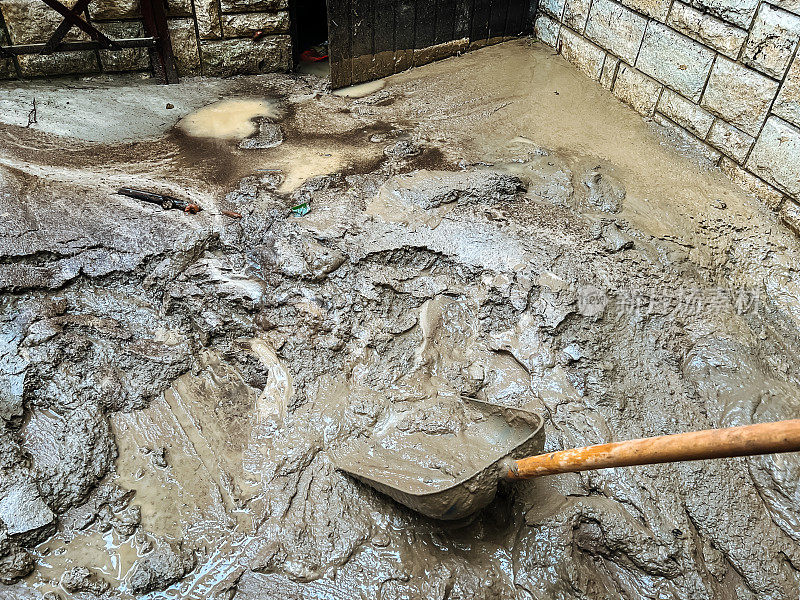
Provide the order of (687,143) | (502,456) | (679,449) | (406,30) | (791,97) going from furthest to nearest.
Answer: (406,30), (687,143), (791,97), (502,456), (679,449)

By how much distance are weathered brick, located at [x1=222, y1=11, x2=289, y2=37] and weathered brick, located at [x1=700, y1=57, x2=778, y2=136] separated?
3.56 meters

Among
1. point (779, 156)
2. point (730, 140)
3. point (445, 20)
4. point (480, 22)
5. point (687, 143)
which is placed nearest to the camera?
point (779, 156)

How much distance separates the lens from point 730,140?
12.2 ft

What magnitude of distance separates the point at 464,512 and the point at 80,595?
4.71ft

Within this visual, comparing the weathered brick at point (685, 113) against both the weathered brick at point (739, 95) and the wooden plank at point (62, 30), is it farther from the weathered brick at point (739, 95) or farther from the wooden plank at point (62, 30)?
the wooden plank at point (62, 30)

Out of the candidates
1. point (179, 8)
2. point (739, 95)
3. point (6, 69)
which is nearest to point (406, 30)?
point (179, 8)

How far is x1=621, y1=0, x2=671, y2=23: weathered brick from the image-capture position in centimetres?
401

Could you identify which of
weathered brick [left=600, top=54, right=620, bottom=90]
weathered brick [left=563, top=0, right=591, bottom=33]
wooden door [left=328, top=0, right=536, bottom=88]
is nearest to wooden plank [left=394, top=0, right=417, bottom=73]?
wooden door [left=328, top=0, right=536, bottom=88]

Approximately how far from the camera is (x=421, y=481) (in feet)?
7.29

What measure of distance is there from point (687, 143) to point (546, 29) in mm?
1996

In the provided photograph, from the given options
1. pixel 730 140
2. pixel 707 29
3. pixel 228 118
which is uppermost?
pixel 707 29

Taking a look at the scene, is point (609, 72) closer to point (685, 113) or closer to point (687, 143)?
point (685, 113)

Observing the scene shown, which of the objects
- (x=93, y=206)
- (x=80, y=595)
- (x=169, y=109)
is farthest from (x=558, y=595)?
(x=169, y=109)

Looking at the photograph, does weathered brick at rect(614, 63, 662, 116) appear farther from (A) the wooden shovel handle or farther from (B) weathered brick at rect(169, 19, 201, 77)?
(B) weathered brick at rect(169, 19, 201, 77)
